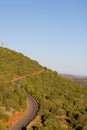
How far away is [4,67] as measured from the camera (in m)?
78.7

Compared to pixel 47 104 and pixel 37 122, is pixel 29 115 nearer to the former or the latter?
pixel 37 122

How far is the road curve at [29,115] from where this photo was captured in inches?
1515

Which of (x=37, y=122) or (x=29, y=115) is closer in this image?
(x=37, y=122)

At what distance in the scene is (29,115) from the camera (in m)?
44.5

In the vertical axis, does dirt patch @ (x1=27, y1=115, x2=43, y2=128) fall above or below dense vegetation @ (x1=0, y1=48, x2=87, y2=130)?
below

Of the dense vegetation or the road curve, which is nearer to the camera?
the road curve

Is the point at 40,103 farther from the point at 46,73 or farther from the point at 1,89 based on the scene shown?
the point at 46,73

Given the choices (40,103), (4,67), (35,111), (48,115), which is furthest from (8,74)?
(48,115)

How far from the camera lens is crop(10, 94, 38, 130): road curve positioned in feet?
126

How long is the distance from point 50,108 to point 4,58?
146ft

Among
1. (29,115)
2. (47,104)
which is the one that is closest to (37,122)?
(29,115)

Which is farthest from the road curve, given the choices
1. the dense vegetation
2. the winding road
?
the dense vegetation

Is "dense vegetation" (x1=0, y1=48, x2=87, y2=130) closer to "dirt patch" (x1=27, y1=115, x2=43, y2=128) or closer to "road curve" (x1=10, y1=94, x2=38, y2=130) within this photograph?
"dirt patch" (x1=27, y1=115, x2=43, y2=128)

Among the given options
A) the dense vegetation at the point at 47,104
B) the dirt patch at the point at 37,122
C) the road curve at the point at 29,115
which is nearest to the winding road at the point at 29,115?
the road curve at the point at 29,115
